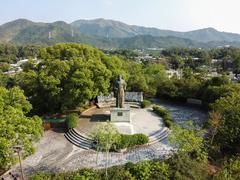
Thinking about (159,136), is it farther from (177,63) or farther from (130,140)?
(177,63)

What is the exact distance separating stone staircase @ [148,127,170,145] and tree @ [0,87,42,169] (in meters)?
8.46

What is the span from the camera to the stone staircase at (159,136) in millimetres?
18434

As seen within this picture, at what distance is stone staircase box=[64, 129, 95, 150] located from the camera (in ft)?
58.2

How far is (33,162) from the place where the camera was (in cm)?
1594

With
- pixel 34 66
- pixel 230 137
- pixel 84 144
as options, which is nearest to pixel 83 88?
pixel 84 144

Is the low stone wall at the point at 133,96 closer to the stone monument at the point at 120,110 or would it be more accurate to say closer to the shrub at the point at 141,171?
the stone monument at the point at 120,110

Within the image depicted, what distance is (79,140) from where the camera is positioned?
18406 millimetres

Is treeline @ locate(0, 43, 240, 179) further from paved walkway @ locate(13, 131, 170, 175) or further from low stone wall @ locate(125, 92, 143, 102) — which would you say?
paved walkway @ locate(13, 131, 170, 175)

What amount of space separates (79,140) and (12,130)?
21.7 ft

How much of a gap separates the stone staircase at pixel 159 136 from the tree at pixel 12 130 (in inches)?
333

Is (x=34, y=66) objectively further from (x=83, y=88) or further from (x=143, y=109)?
(x=143, y=109)

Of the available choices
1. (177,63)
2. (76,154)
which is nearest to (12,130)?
(76,154)

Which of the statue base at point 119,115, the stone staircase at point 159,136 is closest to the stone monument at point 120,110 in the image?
the statue base at point 119,115

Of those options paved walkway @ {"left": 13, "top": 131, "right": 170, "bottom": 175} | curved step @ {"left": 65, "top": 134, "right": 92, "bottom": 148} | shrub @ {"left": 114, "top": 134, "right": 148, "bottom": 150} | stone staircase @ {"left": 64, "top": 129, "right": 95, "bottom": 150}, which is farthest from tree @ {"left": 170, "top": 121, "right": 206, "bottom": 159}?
curved step @ {"left": 65, "top": 134, "right": 92, "bottom": 148}
